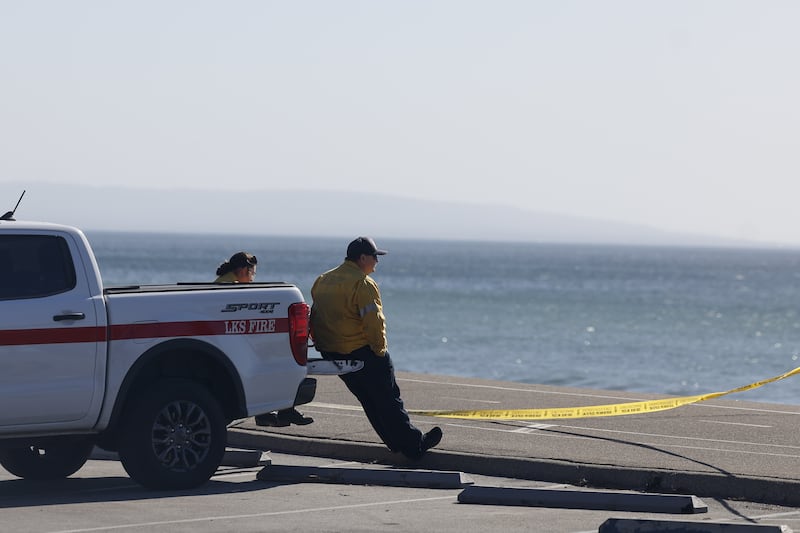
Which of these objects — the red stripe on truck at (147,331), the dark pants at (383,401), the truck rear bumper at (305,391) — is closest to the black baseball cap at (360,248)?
the dark pants at (383,401)

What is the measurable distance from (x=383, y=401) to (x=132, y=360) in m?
2.16

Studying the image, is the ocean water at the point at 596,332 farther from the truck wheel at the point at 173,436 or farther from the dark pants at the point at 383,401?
the truck wheel at the point at 173,436

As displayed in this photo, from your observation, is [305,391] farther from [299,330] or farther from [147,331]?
[147,331]

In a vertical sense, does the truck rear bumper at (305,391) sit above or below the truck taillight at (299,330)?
below

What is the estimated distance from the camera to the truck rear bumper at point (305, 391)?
11.4 m

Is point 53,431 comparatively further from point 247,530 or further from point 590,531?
point 590,531

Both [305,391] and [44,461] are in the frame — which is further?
[44,461]

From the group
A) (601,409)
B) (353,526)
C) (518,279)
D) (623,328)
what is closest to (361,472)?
(353,526)

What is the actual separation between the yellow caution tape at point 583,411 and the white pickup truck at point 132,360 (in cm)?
324

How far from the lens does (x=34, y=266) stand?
1048cm

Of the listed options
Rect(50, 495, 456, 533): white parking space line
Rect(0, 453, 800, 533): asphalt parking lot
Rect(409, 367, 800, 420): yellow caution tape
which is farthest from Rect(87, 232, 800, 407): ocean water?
Rect(50, 495, 456, 533): white parking space line

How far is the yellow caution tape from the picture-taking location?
14375 millimetres

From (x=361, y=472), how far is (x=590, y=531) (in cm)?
259

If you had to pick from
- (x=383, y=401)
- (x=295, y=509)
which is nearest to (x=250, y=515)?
(x=295, y=509)
